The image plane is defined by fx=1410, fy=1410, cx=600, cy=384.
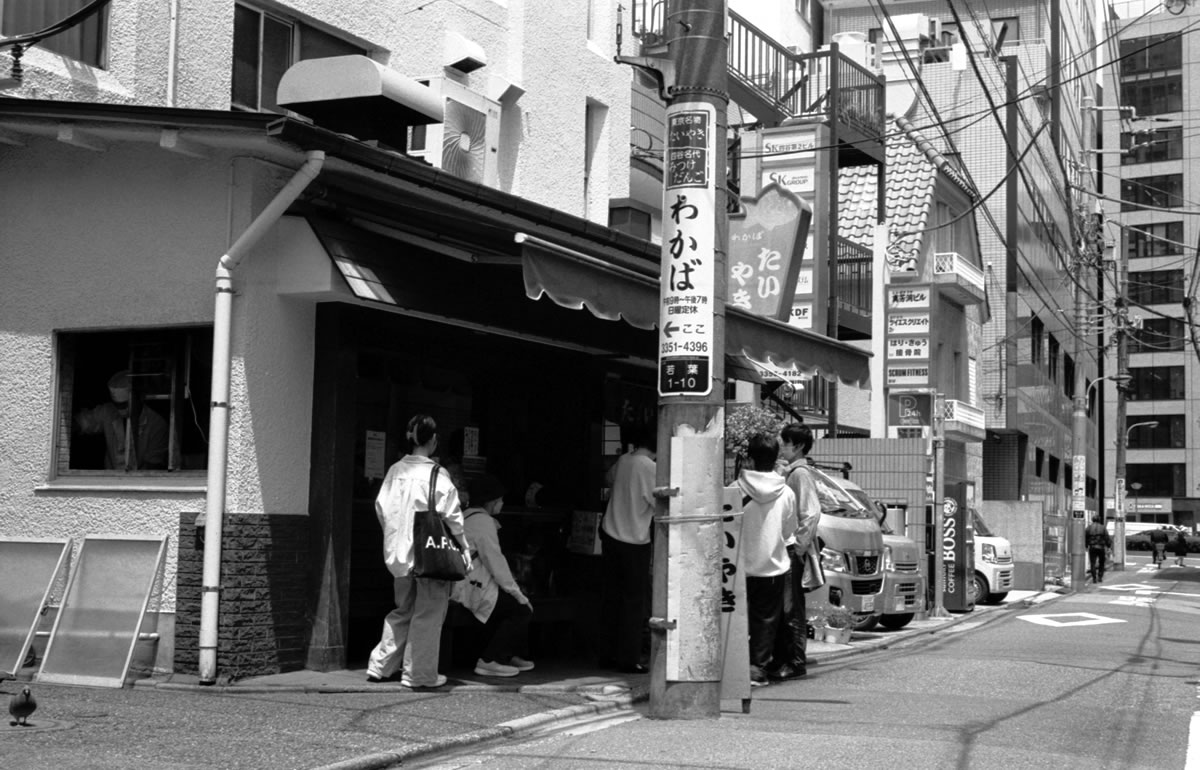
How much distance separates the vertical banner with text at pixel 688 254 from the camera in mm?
8836

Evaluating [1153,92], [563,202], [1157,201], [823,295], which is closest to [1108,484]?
[1157,201]

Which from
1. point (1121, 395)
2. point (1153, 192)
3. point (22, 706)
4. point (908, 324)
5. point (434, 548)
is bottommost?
point (22, 706)

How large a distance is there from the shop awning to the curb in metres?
2.61

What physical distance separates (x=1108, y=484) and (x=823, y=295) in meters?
70.4

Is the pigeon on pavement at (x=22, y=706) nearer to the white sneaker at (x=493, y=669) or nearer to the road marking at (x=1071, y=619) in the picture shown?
the white sneaker at (x=493, y=669)

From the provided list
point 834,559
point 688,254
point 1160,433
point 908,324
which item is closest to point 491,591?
point 688,254

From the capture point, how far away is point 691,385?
8828 mm

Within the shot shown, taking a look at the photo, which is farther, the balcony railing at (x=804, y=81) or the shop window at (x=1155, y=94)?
the shop window at (x=1155, y=94)

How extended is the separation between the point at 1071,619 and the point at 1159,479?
257 ft

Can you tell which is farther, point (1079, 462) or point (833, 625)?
point (1079, 462)

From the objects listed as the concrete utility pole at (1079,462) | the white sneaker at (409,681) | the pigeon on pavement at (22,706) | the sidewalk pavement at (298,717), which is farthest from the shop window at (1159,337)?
the pigeon on pavement at (22,706)

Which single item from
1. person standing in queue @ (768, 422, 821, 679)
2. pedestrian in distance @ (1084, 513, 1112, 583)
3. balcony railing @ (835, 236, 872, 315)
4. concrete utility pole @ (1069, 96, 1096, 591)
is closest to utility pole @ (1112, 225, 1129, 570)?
concrete utility pole @ (1069, 96, 1096, 591)

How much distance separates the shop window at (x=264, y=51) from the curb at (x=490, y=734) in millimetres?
6520

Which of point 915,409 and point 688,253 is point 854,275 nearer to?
point 915,409
